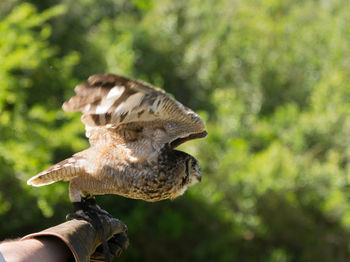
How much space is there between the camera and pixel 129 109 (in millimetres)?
2668

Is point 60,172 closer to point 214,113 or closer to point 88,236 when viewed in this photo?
point 88,236

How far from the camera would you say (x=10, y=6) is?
9727 mm

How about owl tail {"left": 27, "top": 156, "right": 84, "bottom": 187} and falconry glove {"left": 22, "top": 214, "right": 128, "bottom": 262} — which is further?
owl tail {"left": 27, "top": 156, "right": 84, "bottom": 187}

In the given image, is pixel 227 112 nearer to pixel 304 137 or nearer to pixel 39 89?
pixel 304 137

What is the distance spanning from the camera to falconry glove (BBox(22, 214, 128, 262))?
2.40 metres

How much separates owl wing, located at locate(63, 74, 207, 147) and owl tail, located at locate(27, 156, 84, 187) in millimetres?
271

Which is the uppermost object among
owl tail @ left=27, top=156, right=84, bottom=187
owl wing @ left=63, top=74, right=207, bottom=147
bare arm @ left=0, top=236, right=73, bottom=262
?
owl wing @ left=63, top=74, right=207, bottom=147

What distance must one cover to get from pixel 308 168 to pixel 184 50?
21.8 ft

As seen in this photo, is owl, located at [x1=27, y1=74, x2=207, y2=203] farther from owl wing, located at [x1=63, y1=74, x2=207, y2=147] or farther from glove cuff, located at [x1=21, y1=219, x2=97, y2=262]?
glove cuff, located at [x1=21, y1=219, x2=97, y2=262]

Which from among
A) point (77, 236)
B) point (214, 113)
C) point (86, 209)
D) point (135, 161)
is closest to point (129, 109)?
point (135, 161)

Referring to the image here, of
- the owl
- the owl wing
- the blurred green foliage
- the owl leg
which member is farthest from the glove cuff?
the blurred green foliage

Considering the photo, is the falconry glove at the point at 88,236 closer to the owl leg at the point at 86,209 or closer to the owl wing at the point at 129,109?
the owl leg at the point at 86,209

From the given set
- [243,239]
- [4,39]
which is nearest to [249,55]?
[243,239]

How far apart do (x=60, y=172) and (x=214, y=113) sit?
11.0 m
